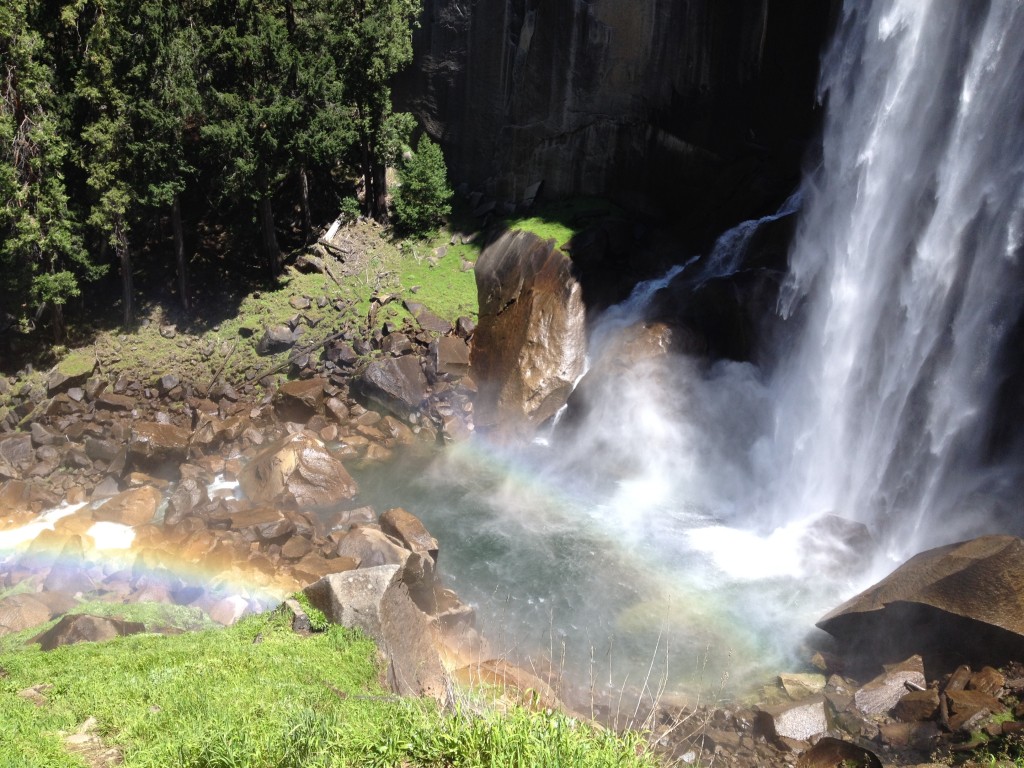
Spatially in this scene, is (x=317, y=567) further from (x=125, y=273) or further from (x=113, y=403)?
(x=125, y=273)

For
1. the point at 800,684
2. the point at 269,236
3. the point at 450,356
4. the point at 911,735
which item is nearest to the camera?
the point at 911,735

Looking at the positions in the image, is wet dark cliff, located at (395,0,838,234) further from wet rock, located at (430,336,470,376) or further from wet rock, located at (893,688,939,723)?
wet rock, located at (893,688,939,723)

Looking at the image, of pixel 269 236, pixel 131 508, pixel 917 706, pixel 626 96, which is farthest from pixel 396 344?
pixel 917 706

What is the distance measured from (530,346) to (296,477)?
8.35 meters

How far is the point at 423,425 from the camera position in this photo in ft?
77.0

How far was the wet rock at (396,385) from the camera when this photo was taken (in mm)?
23625

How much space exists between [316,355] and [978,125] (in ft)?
65.6

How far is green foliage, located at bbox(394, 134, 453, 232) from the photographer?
98.0 feet

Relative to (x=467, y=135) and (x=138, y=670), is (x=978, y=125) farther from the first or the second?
(x=467, y=135)

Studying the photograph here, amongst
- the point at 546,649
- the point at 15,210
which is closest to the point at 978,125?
the point at 546,649

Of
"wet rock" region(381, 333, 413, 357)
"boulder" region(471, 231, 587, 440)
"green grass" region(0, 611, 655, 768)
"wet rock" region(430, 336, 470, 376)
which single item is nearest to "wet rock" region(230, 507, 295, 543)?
"green grass" region(0, 611, 655, 768)

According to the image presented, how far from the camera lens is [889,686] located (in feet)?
38.8

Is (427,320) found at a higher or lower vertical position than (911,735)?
higher

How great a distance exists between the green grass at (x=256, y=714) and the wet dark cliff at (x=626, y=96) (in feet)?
64.8
